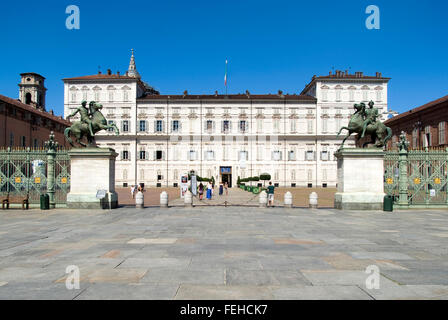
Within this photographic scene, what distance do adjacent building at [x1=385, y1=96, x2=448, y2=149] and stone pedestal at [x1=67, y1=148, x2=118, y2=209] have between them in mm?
35398

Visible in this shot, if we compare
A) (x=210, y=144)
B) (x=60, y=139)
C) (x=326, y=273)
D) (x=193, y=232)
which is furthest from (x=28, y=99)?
(x=326, y=273)

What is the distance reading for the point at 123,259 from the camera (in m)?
6.70

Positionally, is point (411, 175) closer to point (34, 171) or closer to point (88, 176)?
point (88, 176)

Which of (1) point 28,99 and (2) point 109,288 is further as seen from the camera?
(1) point 28,99

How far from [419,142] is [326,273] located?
4574 cm

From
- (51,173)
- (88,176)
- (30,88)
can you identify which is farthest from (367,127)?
(30,88)

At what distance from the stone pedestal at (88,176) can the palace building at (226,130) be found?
42630 mm

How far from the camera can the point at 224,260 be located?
21.7 feet

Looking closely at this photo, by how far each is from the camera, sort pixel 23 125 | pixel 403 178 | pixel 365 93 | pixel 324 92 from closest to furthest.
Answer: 1. pixel 403 178
2. pixel 23 125
3. pixel 365 93
4. pixel 324 92

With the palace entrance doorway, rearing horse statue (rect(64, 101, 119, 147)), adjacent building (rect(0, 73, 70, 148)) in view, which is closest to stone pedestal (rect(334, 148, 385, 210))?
rearing horse statue (rect(64, 101, 119, 147))

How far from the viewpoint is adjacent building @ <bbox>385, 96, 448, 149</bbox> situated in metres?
40.6

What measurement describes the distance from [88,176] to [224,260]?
12.2 m

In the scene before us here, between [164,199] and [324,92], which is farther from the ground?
[324,92]
